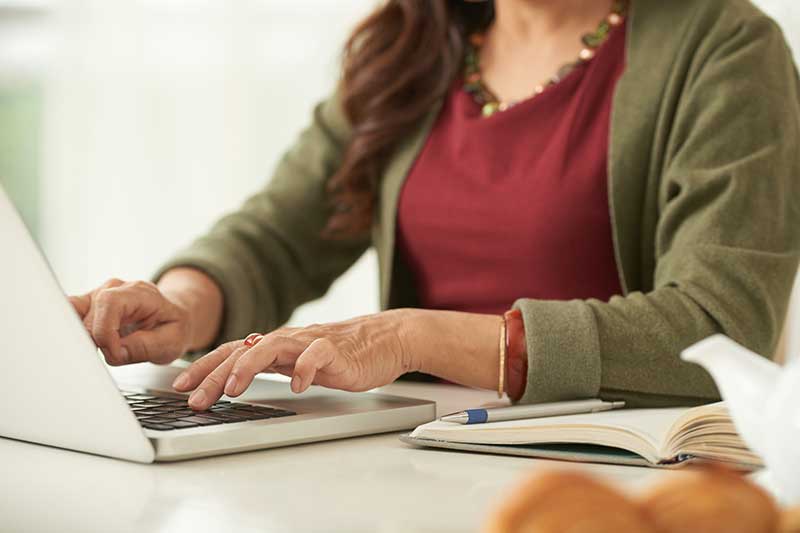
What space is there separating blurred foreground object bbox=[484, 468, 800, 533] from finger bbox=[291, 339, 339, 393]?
0.49 meters

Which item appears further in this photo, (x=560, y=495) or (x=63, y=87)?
(x=63, y=87)

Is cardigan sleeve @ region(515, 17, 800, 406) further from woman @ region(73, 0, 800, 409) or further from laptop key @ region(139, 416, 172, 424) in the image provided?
laptop key @ region(139, 416, 172, 424)

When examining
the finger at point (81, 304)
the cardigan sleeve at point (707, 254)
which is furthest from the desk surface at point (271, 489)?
the finger at point (81, 304)

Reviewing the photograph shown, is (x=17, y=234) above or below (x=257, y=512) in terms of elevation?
above

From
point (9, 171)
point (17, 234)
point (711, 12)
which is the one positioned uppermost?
point (711, 12)

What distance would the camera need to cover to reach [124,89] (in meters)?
3.30

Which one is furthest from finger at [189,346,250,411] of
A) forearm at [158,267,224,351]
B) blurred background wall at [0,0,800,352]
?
blurred background wall at [0,0,800,352]

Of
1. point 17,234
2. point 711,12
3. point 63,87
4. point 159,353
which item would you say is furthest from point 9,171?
point 17,234

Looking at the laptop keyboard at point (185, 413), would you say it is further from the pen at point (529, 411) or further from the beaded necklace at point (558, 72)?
the beaded necklace at point (558, 72)

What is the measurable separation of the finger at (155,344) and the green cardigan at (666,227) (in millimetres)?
212

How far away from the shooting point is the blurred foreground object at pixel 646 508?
13.6 inches

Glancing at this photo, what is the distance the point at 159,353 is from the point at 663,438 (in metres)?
0.66

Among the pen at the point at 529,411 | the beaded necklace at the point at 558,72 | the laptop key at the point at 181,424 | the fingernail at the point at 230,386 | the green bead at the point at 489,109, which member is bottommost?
the pen at the point at 529,411

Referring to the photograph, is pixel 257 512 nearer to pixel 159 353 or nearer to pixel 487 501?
pixel 487 501
